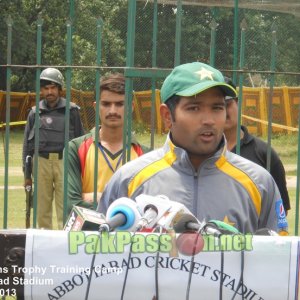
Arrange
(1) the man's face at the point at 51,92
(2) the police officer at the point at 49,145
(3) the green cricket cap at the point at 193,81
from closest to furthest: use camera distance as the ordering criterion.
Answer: (3) the green cricket cap at the point at 193,81 < (1) the man's face at the point at 51,92 < (2) the police officer at the point at 49,145

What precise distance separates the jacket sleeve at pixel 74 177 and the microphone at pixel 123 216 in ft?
10.6

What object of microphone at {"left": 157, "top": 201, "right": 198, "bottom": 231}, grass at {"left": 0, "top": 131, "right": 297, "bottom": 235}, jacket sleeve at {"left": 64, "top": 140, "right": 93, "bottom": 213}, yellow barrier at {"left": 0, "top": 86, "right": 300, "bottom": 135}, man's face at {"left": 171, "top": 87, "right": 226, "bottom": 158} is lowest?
grass at {"left": 0, "top": 131, "right": 297, "bottom": 235}

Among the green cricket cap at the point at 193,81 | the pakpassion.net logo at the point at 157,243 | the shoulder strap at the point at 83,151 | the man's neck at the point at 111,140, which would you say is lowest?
the shoulder strap at the point at 83,151

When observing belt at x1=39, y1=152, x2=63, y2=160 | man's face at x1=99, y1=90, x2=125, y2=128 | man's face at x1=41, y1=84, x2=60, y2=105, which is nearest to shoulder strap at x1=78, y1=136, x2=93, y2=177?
man's face at x1=99, y1=90, x2=125, y2=128

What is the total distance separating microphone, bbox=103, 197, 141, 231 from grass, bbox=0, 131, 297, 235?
26.0ft

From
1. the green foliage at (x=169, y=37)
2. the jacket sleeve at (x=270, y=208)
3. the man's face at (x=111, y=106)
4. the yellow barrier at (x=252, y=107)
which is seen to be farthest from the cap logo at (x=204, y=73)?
the yellow barrier at (x=252, y=107)

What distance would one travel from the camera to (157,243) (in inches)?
96.4

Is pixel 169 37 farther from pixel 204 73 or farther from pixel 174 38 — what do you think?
pixel 204 73

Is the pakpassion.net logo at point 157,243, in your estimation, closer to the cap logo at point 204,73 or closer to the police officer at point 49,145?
the cap logo at point 204,73

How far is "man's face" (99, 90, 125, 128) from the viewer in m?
5.81

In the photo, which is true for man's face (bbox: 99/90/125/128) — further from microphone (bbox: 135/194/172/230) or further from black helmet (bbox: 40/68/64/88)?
black helmet (bbox: 40/68/64/88)

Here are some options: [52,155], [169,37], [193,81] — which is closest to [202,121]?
[193,81]

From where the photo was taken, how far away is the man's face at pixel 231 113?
5.51 m

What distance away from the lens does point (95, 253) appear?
8.05ft
